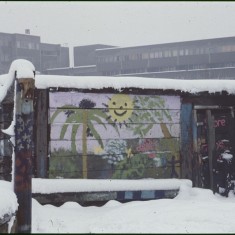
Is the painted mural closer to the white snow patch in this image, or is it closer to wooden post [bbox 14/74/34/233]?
wooden post [bbox 14/74/34/233]

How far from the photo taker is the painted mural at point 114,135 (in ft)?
24.7

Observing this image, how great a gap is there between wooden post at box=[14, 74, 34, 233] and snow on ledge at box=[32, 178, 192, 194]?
2.87 meters

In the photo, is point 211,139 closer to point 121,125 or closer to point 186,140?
point 186,140

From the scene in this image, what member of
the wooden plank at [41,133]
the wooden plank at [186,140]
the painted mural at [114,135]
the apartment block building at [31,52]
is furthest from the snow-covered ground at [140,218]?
the apartment block building at [31,52]

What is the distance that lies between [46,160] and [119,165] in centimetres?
149

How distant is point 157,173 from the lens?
8.23 meters

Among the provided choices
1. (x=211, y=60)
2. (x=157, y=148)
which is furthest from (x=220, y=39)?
(x=157, y=148)

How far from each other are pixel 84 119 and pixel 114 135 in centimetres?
71

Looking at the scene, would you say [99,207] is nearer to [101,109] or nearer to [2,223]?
[101,109]

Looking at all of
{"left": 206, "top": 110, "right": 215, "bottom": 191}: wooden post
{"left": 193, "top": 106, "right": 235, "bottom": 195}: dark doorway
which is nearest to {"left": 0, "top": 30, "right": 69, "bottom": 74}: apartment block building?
{"left": 193, "top": 106, "right": 235, "bottom": 195}: dark doorway

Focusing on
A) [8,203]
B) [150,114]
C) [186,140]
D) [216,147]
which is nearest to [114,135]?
[150,114]

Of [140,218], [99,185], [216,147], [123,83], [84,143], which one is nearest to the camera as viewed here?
[140,218]

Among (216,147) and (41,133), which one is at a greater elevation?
(41,133)

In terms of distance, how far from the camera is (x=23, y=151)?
4.12 metres
